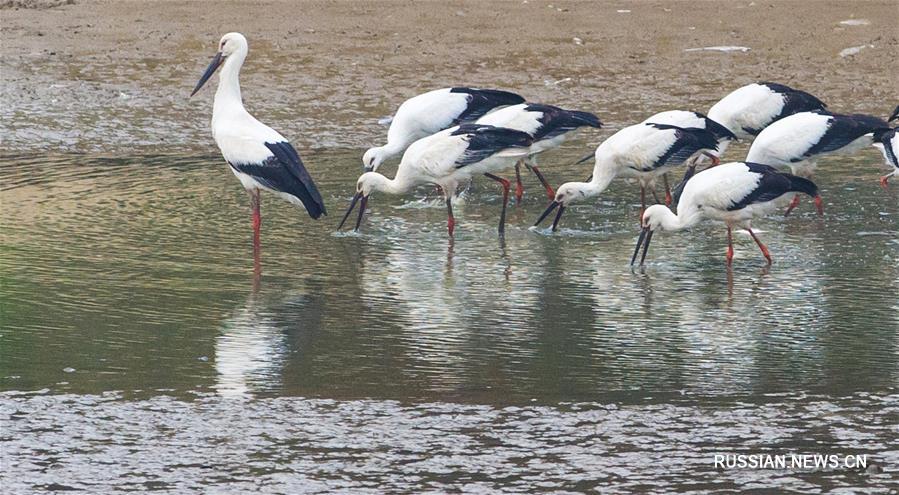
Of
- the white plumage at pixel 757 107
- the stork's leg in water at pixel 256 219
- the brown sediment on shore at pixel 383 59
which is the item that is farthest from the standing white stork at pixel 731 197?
the brown sediment on shore at pixel 383 59

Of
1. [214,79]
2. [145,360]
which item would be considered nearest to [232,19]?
[214,79]

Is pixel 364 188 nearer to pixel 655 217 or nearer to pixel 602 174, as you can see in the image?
pixel 602 174

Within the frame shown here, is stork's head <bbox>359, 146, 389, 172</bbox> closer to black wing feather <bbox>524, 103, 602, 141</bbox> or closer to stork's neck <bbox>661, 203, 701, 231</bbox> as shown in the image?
black wing feather <bbox>524, 103, 602, 141</bbox>

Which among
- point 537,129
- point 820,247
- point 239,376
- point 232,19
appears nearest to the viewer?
point 239,376

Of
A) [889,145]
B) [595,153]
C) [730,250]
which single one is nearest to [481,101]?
[595,153]

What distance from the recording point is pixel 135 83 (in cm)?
1552

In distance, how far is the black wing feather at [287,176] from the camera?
1004 centimetres

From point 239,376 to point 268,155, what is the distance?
3455 millimetres

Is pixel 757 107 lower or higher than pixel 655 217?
higher

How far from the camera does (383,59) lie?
1630cm

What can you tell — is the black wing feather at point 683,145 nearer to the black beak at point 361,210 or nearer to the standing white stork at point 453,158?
the standing white stork at point 453,158

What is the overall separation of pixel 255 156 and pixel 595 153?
2515 millimetres

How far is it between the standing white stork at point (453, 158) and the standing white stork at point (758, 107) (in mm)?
2336

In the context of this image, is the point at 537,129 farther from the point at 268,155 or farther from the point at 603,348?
the point at 603,348
